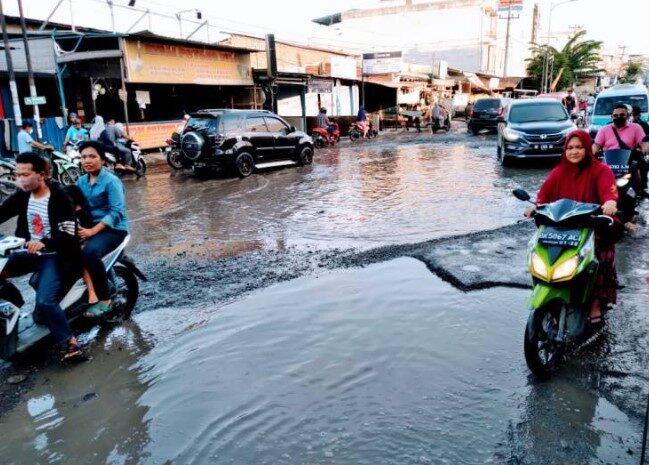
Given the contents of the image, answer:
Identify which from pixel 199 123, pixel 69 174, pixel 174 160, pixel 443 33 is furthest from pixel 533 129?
pixel 443 33

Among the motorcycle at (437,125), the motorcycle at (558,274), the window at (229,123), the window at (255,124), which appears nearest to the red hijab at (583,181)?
the motorcycle at (558,274)

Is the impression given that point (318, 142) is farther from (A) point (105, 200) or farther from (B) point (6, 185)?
(A) point (105, 200)

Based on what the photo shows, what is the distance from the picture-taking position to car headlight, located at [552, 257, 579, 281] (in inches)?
139

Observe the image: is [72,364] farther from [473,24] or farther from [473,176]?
[473,24]

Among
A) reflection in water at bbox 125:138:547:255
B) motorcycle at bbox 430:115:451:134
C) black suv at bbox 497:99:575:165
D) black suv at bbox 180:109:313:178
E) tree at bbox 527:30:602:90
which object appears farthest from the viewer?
tree at bbox 527:30:602:90

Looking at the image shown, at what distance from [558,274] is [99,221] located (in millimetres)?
3630

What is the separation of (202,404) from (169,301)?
82.1 inches

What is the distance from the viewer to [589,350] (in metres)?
4.06

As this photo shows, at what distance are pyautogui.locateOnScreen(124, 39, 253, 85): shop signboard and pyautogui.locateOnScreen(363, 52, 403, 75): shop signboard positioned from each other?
1033 centimetres

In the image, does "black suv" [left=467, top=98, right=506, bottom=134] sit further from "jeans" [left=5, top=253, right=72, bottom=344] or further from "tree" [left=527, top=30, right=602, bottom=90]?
"tree" [left=527, top=30, right=602, bottom=90]

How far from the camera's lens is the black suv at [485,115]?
2764 centimetres

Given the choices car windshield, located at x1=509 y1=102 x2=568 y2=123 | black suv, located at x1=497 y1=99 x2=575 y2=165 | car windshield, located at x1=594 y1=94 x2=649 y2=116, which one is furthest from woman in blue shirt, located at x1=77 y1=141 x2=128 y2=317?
car windshield, located at x1=594 y1=94 x2=649 y2=116

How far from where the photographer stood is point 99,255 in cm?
440

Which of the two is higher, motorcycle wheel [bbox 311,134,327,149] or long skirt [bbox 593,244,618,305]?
long skirt [bbox 593,244,618,305]
